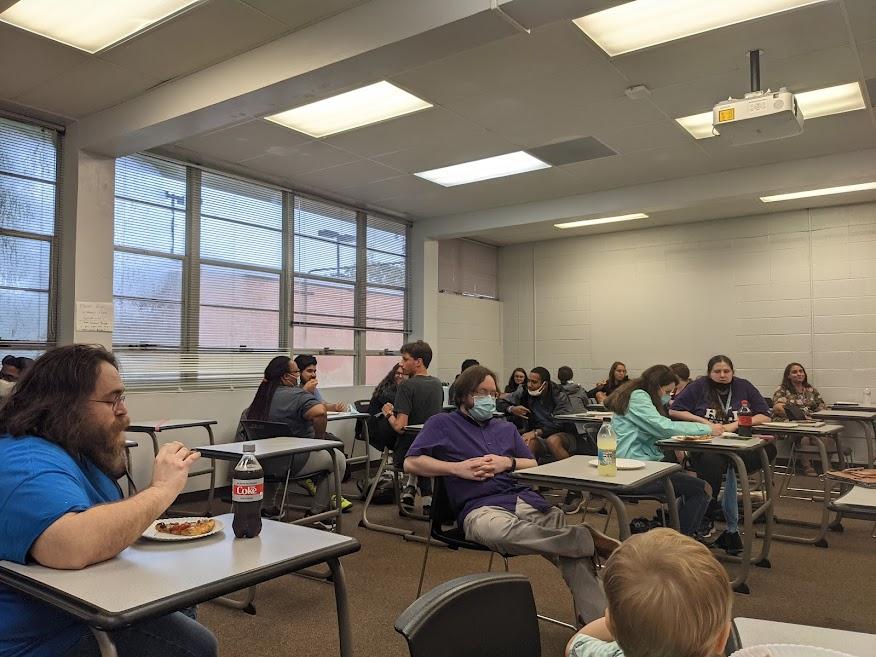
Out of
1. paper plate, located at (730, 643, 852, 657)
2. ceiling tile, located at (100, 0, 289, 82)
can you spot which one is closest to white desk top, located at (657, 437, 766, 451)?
paper plate, located at (730, 643, 852, 657)

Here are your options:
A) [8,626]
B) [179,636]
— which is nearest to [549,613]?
[179,636]

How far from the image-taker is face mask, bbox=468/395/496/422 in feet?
9.60

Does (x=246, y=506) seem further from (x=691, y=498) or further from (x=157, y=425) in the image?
(x=157, y=425)

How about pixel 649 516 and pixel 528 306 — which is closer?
pixel 649 516

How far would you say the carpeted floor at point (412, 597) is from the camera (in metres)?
2.76

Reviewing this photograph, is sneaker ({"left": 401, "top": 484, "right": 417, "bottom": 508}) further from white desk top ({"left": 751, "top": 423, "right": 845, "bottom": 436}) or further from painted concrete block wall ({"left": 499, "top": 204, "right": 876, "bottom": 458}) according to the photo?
painted concrete block wall ({"left": 499, "top": 204, "right": 876, "bottom": 458})

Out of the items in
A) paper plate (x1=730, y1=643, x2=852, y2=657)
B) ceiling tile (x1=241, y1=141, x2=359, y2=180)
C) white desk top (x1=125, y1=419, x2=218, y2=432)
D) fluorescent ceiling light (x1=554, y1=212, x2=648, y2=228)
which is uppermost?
ceiling tile (x1=241, y1=141, x2=359, y2=180)

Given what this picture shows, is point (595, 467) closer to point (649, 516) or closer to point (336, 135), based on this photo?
point (649, 516)

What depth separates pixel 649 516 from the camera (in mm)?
4906

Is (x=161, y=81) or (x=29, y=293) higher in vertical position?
(x=161, y=81)

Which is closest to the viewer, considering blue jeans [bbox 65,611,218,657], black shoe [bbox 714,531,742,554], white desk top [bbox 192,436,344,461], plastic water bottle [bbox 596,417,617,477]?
blue jeans [bbox 65,611,218,657]

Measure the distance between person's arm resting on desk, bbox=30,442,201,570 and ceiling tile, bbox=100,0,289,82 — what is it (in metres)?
2.85

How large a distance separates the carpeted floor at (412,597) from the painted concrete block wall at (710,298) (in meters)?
3.65

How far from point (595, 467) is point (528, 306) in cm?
690
